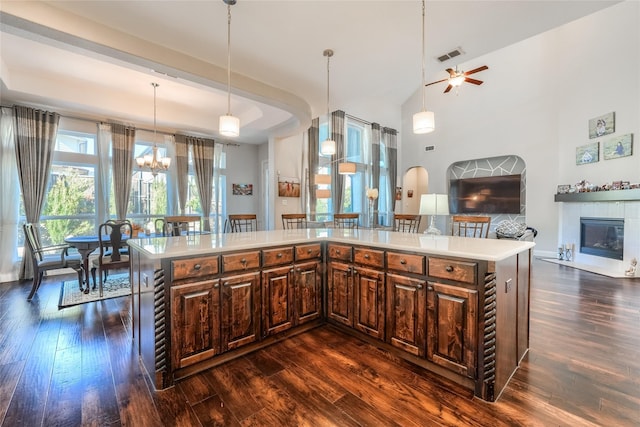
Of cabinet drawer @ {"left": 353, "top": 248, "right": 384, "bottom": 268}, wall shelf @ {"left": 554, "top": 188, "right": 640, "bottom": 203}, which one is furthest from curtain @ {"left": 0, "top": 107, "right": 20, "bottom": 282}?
wall shelf @ {"left": 554, "top": 188, "right": 640, "bottom": 203}

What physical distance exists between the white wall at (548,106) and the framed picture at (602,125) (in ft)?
0.32

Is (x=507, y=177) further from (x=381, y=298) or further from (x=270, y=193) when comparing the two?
(x=381, y=298)

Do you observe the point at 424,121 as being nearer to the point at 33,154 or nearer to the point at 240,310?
the point at 240,310

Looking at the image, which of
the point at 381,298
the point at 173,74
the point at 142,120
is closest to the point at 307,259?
the point at 381,298

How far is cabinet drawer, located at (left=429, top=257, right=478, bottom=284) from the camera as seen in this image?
1765 mm

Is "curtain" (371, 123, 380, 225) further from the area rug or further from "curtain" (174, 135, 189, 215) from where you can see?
the area rug

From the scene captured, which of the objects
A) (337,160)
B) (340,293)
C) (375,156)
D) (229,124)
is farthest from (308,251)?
(375,156)

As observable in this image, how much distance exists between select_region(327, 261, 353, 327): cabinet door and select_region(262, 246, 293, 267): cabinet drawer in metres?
0.44

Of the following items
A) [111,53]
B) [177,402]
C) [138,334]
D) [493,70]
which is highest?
[493,70]

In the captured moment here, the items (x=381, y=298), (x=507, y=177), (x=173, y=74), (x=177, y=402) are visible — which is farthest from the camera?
(x=507, y=177)

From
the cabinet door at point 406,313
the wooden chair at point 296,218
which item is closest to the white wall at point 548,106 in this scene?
the wooden chair at point 296,218

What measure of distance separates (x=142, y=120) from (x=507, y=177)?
9.03m

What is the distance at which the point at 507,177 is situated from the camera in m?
7.81

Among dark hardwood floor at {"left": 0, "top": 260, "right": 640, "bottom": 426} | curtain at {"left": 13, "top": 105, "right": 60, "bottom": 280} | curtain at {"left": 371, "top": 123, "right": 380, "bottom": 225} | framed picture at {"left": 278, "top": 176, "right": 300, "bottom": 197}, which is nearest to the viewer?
dark hardwood floor at {"left": 0, "top": 260, "right": 640, "bottom": 426}
